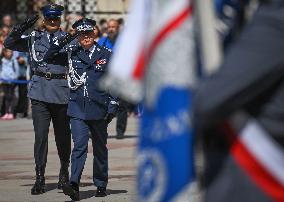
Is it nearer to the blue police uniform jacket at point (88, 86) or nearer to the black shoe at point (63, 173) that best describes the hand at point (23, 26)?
the blue police uniform jacket at point (88, 86)

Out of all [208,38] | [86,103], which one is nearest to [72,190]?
[86,103]

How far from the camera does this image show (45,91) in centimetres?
1202

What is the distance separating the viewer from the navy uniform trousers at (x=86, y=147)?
1148 centimetres

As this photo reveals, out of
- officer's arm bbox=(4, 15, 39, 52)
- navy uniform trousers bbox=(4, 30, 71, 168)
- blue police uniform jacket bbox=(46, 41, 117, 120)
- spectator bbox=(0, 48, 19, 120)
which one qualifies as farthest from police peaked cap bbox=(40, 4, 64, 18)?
spectator bbox=(0, 48, 19, 120)

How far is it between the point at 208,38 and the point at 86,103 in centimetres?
832

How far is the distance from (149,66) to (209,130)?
1.16 feet

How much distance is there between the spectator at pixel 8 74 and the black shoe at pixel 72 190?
14.2 m

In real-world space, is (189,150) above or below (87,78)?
above

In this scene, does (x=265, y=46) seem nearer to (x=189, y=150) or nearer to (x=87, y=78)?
(x=189, y=150)

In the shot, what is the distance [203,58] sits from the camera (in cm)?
327

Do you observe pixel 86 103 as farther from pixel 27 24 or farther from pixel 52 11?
pixel 27 24

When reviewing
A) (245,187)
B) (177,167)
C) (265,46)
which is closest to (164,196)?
(177,167)

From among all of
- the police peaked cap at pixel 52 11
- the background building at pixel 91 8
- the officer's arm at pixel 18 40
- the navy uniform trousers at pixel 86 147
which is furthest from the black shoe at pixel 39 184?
the background building at pixel 91 8

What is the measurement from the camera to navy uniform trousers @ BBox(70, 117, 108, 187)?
11.5 m
